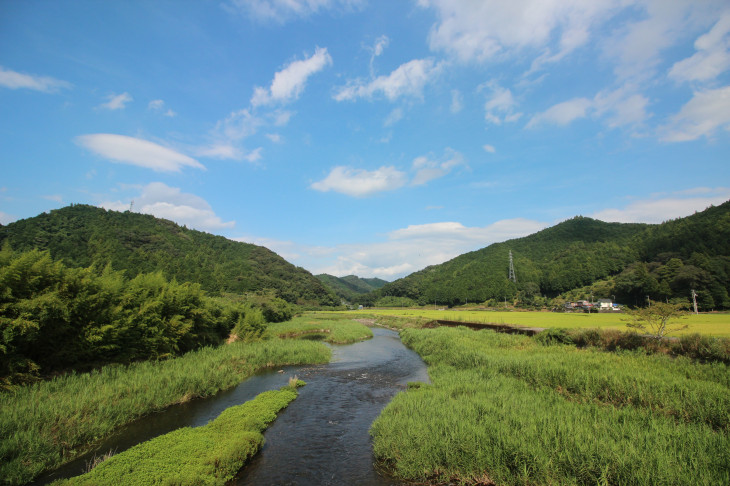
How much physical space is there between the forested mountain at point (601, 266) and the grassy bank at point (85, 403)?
285 ft

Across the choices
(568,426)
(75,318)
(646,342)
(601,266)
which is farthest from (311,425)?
(601,266)

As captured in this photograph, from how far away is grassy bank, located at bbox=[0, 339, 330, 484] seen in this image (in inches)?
337

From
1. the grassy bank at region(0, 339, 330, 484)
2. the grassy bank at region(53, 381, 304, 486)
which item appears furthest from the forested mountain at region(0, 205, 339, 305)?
the grassy bank at region(53, 381, 304, 486)

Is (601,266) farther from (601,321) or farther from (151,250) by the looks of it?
(151,250)

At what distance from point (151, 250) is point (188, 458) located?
10255 centimetres

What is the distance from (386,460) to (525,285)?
414 ft

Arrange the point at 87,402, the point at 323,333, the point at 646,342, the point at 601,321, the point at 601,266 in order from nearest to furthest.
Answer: the point at 87,402, the point at 646,342, the point at 601,321, the point at 323,333, the point at 601,266

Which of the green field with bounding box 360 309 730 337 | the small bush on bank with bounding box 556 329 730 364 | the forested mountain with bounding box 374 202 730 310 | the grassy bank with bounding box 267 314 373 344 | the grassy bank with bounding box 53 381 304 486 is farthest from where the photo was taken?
the forested mountain with bounding box 374 202 730 310

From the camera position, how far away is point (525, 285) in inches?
4707

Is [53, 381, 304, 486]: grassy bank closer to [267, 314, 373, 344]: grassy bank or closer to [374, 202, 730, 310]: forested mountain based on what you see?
Answer: [267, 314, 373, 344]: grassy bank

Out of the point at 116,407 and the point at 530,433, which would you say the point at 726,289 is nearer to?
the point at 530,433

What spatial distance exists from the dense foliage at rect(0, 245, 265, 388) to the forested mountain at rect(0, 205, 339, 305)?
43507 millimetres

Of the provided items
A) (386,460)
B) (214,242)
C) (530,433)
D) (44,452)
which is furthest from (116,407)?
(214,242)

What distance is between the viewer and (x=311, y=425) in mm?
12898
